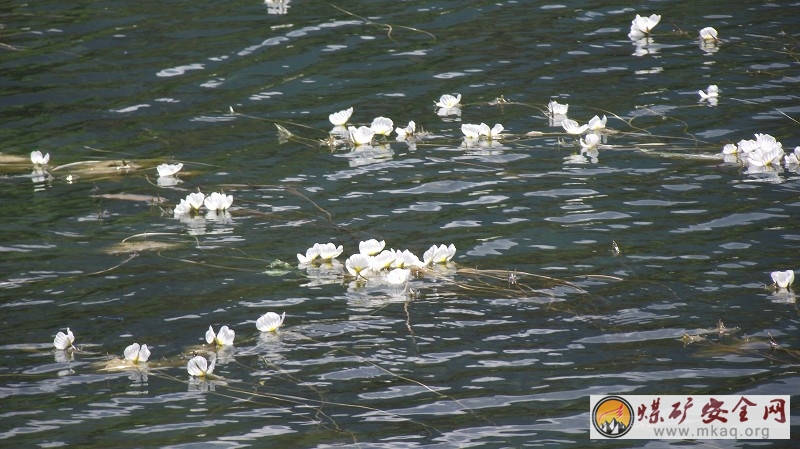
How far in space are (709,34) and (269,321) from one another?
609 centimetres

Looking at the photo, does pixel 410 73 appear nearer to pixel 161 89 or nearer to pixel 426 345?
pixel 161 89

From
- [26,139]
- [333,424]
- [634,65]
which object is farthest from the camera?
[634,65]

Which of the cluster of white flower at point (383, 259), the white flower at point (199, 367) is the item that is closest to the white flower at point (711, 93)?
the cluster of white flower at point (383, 259)

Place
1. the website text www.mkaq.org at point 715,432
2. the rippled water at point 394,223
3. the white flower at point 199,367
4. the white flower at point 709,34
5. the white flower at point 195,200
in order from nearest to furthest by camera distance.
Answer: the website text www.mkaq.org at point 715,432
the rippled water at point 394,223
the white flower at point 199,367
the white flower at point 195,200
the white flower at point 709,34

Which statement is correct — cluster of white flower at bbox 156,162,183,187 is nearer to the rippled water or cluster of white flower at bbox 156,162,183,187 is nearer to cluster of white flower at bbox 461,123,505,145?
the rippled water

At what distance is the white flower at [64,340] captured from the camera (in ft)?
16.4

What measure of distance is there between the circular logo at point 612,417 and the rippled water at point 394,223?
0.08 metres

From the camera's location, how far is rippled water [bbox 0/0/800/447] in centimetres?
452

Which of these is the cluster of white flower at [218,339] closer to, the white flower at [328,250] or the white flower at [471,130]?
the white flower at [328,250]

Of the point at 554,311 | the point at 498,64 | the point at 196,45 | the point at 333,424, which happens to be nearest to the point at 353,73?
the point at 498,64

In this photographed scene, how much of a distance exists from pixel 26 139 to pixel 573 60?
483 cm

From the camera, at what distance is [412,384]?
15.1 ft

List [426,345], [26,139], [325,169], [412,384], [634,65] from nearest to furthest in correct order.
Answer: [412,384] < [426,345] < [325,169] < [26,139] < [634,65]

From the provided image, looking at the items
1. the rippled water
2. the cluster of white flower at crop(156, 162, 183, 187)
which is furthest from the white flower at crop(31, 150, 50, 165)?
the cluster of white flower at crop(156, 162, 183, 187)
